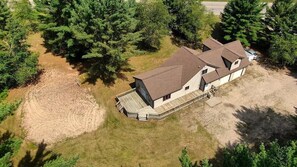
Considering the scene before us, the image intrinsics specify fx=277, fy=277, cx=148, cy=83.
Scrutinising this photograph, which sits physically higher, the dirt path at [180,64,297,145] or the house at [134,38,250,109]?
the house at [134,38,250,109]

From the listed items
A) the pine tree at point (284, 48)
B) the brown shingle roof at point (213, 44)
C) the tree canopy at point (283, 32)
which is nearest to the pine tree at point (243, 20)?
the tree canopy at point (283, 32)

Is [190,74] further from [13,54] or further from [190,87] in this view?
[13,54]

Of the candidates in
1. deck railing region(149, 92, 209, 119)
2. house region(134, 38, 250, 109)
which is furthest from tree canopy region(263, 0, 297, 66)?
deck railing region(149, 92, 209, 119)

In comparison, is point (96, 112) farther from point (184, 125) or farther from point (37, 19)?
point (37, 19)

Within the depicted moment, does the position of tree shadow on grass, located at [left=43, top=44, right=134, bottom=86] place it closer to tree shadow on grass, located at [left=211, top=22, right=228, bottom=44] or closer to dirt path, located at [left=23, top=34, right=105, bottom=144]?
dirt path, located at [left=23, top=34, right=105, bottom=144]

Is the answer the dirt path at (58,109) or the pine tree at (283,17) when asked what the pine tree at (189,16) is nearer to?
the pine tree at (283,17)

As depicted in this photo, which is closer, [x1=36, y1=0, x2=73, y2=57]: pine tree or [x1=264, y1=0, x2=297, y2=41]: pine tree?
[x1=36, y1=0, x2=73, y2=57]: pine tree

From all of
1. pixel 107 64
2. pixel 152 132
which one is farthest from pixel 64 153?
pixel 107 64

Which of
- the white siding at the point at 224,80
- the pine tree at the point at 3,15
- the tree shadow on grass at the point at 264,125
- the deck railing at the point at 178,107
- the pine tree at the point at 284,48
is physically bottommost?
the tree shadow on grass at the point at 264,125
